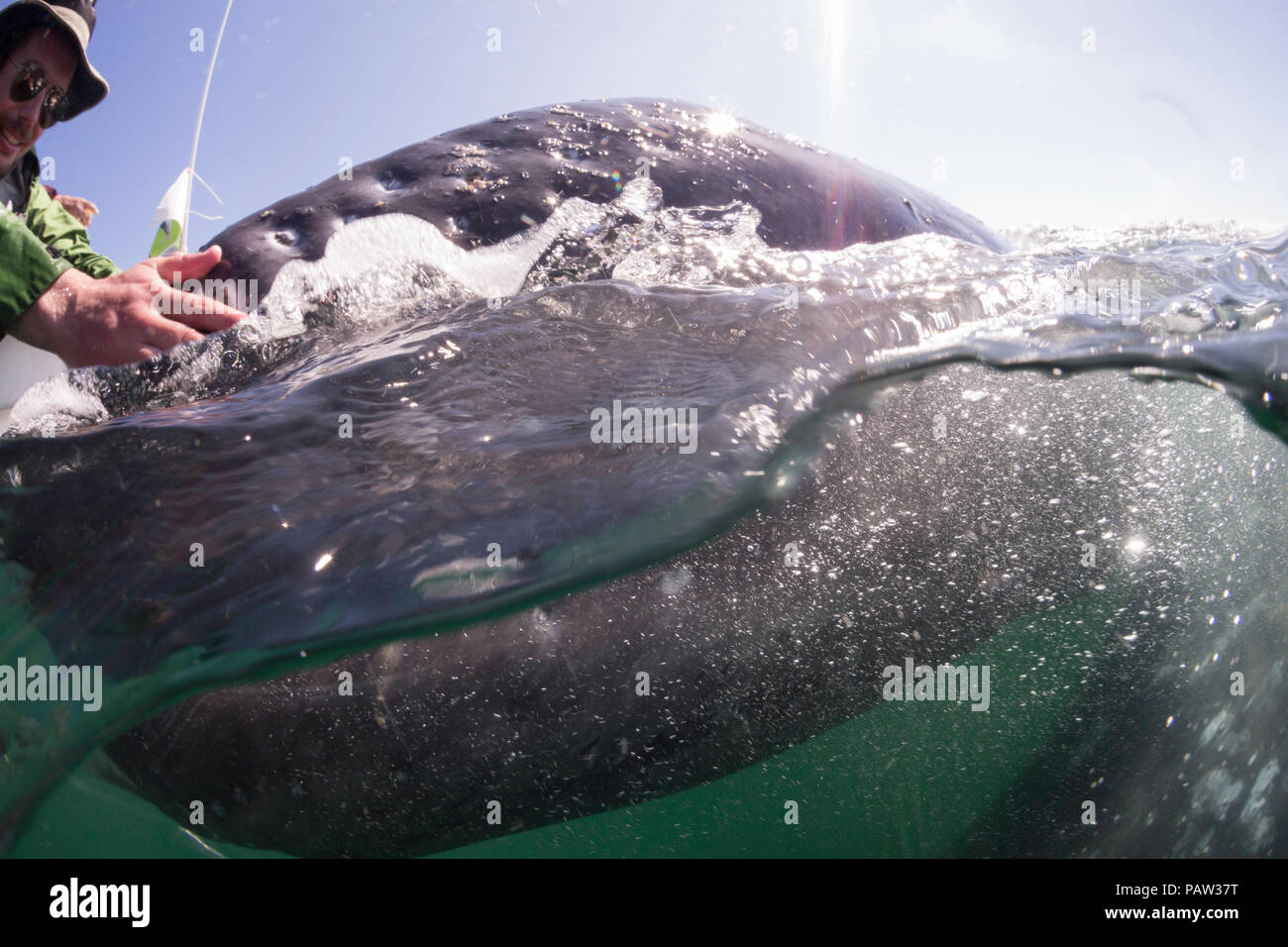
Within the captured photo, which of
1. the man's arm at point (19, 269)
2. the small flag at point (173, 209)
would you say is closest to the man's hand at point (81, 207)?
the small flag at point (173, 209)

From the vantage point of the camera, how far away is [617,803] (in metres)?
3.79

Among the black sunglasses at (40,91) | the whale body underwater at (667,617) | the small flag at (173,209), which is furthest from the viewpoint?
the small flag at (173,209)

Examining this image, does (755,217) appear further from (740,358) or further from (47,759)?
(47,759)

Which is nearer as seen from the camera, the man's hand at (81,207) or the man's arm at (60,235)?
the man's arm at (60,235)

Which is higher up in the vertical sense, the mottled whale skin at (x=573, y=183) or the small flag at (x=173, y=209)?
the small flag at (x=173, y=209)

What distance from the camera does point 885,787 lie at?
4.26 meters

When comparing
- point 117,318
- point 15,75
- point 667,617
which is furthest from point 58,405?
point 667,617

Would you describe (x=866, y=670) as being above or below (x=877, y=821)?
above

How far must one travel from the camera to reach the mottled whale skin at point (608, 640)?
3.22 m

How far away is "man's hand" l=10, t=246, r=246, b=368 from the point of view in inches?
121

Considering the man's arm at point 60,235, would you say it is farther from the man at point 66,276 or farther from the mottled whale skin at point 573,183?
the mottled whale skin at point 573,183
